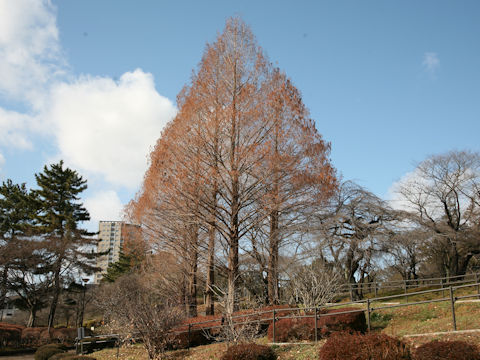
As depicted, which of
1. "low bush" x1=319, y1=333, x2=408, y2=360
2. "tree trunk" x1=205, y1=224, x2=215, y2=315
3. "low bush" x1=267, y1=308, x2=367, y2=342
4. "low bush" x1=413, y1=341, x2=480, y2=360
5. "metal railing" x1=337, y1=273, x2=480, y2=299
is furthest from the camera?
"metal railing" x1=337, y1=273, x2=480, y2=299

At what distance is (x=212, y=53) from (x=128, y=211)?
30.3 feet

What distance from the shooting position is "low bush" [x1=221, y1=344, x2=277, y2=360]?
27.9 feet

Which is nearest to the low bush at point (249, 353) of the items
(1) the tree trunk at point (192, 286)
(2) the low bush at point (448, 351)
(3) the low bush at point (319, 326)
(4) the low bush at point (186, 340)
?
(3) the low bush at point (319, 326)

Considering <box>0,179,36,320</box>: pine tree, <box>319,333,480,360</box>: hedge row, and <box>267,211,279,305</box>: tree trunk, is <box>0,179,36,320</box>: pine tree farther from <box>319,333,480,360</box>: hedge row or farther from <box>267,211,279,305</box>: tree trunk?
<box>319,333,480,360</box>: hedge row

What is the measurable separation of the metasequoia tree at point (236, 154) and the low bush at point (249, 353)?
16.8 feet

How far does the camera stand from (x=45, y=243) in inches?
1223

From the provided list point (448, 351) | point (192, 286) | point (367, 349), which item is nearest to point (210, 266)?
point (192, 286)

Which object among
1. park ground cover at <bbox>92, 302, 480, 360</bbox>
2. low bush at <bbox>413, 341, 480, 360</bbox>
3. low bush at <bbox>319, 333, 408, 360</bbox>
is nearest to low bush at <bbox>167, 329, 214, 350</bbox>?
park ground cover at <bbox>92, 302, 480, 360</bbox>

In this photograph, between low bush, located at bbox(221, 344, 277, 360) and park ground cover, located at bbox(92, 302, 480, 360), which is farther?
low bush, located at bbox(221, 344, 277, 360)

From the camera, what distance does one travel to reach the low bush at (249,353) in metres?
8.52

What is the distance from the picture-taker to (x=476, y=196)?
25.5 meters

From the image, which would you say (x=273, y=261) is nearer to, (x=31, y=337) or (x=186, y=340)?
(x=186, y=340)

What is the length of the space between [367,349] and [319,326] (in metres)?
3.77

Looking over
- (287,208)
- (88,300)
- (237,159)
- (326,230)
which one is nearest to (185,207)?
(237,159)
